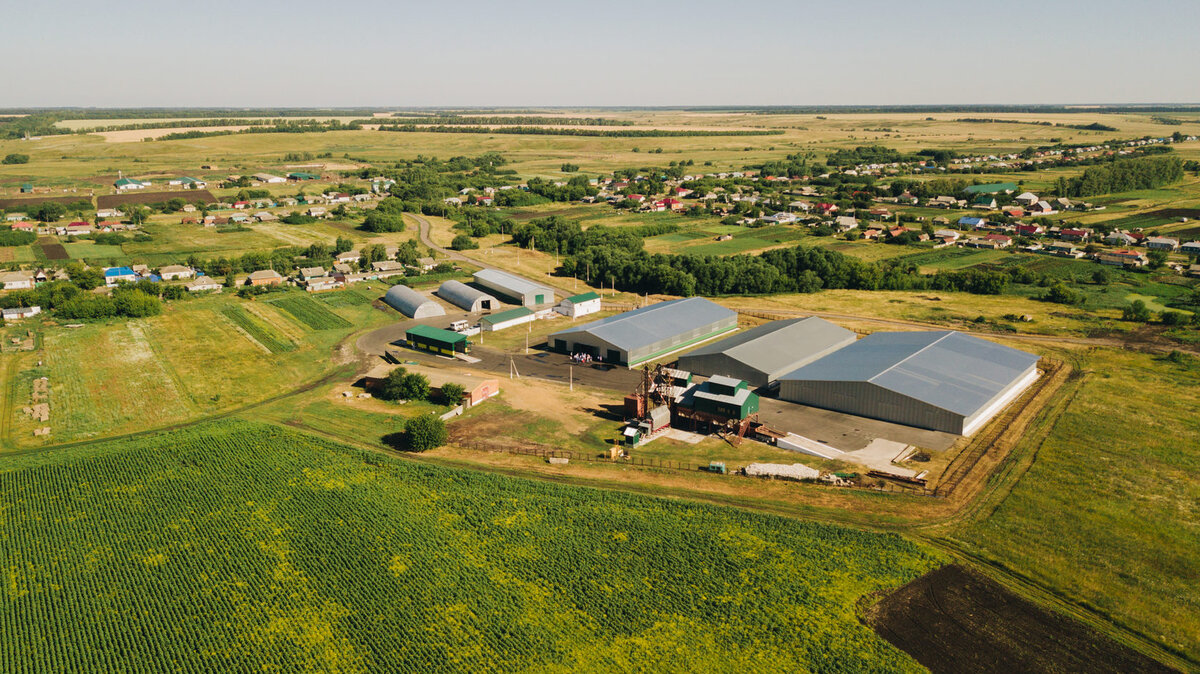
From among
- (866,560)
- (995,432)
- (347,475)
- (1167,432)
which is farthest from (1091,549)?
(347,475)

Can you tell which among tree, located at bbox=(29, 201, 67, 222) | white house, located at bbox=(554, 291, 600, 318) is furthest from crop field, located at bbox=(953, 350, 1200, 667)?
tree, located at bbox=(29, 201, 67, 222)

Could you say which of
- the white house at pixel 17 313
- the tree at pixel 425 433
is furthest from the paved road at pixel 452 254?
the white house at pixel 17 313

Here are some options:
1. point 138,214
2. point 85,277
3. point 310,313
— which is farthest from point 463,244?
point 138,214

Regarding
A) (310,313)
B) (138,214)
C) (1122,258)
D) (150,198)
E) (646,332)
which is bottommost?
(310,313)

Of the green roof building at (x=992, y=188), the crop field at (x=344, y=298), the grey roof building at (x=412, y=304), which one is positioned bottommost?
the crop field at (x=344, y=298)

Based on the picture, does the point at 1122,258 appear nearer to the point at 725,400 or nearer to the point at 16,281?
the point at 725,400

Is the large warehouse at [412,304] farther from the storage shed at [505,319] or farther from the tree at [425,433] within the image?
the tree at [425,433]
